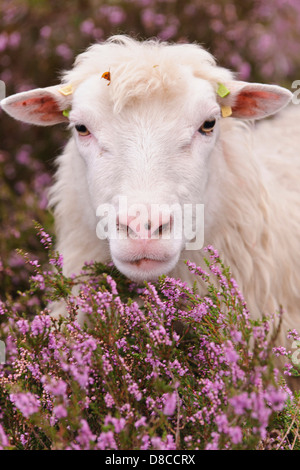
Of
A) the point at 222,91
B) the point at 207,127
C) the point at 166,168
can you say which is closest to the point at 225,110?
the point at 222,91

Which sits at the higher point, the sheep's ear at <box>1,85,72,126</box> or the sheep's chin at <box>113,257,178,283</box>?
the sheep's ear at <box>1,85,72,126</box>

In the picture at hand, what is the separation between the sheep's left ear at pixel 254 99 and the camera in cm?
290

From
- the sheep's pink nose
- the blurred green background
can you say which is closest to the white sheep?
the sheep's pink nose

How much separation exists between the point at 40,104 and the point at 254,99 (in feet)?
4.14

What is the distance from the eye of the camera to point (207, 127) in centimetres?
276

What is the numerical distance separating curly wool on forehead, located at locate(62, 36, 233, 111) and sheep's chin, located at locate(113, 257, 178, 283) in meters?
0.81

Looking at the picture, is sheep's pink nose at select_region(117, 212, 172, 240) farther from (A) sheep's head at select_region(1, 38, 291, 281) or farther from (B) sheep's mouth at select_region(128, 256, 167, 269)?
(B) sheep's mouth at select_region(128, 256, 167, 269)

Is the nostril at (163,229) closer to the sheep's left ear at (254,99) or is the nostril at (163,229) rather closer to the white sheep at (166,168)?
the white sheep at (166,168)

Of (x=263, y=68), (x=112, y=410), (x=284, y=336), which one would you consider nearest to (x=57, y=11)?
(x=263, y=68)

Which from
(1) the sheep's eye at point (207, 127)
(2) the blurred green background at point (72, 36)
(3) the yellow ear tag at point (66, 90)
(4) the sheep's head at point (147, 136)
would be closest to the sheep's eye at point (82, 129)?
(4) the sheep's head at point (147, 136)

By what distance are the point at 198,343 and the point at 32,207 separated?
110 inches

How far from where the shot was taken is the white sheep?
2.42 m

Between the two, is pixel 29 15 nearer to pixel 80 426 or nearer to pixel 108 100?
pixel 108 100
